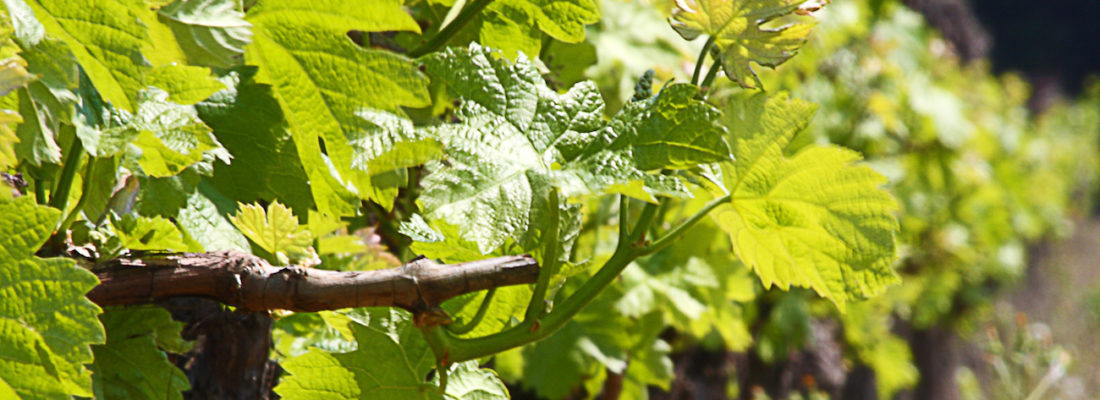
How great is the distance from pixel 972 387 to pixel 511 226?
6.13 metres

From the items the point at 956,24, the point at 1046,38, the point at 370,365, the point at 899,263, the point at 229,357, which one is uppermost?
the point at 370,365

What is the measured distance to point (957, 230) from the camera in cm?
473

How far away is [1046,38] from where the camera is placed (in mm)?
10500

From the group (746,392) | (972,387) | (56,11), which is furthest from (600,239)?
(972,387)

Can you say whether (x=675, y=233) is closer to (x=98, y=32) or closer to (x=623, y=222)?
(x=623, y=222)

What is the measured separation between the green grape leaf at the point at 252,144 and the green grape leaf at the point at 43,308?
23cm

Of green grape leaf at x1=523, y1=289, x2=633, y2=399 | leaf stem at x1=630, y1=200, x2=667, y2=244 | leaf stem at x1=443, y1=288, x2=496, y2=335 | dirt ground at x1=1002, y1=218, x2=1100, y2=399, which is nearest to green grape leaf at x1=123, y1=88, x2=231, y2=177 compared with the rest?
leaf stem at x1=443, y1=288, x2=496, y2=335

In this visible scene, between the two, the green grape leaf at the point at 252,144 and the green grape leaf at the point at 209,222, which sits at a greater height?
the green grape leaf at the point at 252,144

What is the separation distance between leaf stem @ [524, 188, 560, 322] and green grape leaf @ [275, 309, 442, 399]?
4.2 inches

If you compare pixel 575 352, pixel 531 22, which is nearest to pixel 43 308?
pixel 531 22

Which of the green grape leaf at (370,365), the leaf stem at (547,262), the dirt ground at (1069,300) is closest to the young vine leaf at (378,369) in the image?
the green grape leaf at (370,365)

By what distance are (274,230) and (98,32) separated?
0.20 meters

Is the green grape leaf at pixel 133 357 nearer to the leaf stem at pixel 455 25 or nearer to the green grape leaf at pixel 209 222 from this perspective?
the green grape leaf at pixel 209 222

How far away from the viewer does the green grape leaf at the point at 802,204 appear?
30.7 inches
